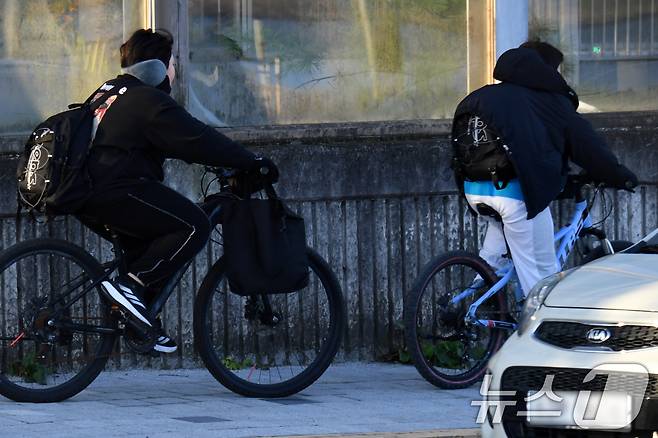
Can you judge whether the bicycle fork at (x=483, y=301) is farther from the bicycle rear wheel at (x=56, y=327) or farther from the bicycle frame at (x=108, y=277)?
the bicycle rear wheel at (x=56, y=327)

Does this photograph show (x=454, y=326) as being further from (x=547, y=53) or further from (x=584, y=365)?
(x=584, y=365)

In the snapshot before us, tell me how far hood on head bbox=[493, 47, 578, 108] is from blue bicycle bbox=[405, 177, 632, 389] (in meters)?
0.57

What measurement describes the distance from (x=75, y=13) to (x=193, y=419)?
128 inches

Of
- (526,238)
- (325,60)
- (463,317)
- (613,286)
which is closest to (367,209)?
(325,60)

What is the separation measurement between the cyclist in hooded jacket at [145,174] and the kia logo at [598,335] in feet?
7.62

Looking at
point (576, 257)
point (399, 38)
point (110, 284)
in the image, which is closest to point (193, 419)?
point (110, 284)

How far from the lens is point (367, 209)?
9.30m

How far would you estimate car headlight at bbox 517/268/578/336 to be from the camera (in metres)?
6.18

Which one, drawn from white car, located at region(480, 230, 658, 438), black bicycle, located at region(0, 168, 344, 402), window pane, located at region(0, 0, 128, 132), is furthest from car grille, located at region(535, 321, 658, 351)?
window pane, located at region(0, 0, 128, 132)

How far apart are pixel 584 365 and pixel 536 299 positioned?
67 cm

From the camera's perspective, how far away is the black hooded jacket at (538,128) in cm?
789

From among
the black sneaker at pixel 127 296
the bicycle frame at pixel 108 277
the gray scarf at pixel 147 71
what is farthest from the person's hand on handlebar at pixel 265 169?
the black sneaker at pixel 127 296

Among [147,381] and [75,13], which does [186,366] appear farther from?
[75,13]

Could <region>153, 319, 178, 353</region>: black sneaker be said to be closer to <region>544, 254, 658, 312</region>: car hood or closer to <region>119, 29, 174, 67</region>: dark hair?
<region>119, 29, 174, 67</region>: dark hair
